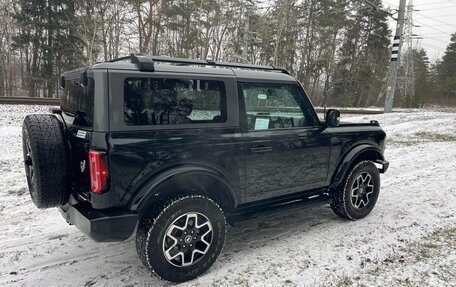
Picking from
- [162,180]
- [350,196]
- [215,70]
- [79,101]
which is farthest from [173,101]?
[350,196]

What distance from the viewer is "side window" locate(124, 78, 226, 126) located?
8.85 ft

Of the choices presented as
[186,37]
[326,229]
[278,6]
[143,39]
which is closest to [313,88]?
[278,6]

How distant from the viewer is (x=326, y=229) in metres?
4.11

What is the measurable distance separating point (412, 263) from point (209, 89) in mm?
2713

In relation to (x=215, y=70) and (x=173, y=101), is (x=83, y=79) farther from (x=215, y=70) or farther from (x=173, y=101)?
(x=215, y=70)

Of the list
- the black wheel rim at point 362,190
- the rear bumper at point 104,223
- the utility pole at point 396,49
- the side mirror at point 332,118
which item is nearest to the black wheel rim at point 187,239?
the rear bumper at point 104,223

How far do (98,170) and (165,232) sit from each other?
0.79 m

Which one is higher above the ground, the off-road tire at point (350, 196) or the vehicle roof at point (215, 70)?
the vehicle roof at point (215, 70)

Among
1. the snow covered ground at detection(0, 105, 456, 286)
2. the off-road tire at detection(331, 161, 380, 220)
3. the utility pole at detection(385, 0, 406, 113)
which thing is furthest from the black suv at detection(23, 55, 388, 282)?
the utility pole at detection(385, 0, 406, 113)

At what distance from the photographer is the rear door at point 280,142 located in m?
3.38

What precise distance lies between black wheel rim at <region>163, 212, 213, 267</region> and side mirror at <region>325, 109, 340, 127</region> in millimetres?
1940

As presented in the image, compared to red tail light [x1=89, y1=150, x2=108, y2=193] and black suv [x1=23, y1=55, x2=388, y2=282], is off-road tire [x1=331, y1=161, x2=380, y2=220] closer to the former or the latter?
black suv [x1=23, y1=55, x2=388, y2=282]

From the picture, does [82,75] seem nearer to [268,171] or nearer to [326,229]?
[268,171]

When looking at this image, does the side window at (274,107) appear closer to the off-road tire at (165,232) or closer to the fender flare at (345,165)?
the fender flare at (345,165)
